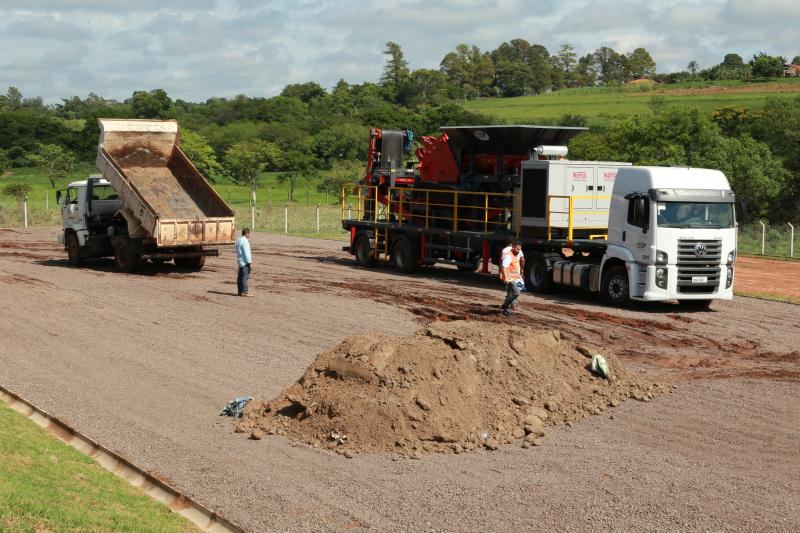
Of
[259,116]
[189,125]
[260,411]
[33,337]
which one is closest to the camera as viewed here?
[260,411]

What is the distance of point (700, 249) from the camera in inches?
858

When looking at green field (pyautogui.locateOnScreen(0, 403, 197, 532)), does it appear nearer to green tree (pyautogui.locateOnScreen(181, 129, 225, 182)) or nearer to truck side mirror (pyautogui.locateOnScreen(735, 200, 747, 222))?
truck side mirror (pyautogui.locateOnScreen(735, 200, 747, 222))

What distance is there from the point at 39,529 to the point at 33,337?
11.5 metres

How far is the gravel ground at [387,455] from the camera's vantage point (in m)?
9.72

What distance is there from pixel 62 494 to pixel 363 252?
77.1 ft

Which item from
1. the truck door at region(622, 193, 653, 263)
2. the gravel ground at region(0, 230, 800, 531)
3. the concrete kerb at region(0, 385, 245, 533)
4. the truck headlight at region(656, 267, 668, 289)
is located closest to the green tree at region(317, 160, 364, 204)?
the gravel ground at region(0, 230, 800, 531)

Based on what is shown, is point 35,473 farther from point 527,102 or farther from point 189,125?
point 527,102

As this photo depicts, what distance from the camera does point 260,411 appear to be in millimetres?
12953

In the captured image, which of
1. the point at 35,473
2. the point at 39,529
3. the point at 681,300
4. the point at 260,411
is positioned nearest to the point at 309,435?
the point at 260,411

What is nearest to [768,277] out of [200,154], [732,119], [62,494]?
[62,494]

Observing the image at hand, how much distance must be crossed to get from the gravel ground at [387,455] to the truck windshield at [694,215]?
205 centimetres

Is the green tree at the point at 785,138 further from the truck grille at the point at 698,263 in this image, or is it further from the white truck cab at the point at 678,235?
the truck grille at the point at 698,263

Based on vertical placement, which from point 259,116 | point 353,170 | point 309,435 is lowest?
point 309,435

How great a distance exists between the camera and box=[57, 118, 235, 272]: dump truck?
27422mm
